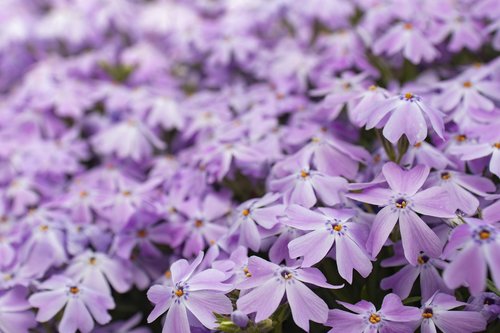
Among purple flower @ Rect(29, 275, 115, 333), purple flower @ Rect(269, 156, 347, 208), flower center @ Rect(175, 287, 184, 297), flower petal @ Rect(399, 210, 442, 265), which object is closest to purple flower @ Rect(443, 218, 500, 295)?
flower petal @ Rect(399, 210, 442, 265)

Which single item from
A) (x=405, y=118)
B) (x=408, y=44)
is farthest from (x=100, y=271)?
(x=408, y=44)

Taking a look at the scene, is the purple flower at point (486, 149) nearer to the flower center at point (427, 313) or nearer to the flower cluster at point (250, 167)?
the flower cluster at point (250, 167)

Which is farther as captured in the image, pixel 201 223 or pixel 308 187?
pixel 201 223

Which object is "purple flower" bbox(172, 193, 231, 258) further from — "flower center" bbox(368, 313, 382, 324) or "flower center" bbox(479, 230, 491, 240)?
"flower center" bbox(479, 230, 491, 240)

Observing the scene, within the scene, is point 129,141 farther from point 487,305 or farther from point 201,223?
point 487,305

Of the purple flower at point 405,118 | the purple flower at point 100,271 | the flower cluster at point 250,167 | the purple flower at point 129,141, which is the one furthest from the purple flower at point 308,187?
the purple flower at point 129,141

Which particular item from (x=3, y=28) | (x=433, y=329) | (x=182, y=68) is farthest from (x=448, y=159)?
(x=3, y=28)

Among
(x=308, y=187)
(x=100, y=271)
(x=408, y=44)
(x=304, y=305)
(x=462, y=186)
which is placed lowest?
(x=100, y=271)
